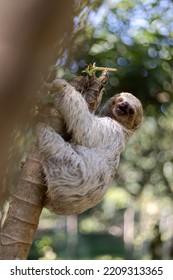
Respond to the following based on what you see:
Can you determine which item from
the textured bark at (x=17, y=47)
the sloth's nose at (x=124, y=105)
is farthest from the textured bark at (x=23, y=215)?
the textured bark at (x=17, y=47)

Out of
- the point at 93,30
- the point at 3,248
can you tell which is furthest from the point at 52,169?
the point at 93,30

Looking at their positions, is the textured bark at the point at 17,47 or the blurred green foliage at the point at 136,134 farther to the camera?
the blurred green foliage at the point at 136,134

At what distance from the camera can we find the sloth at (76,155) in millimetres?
2781

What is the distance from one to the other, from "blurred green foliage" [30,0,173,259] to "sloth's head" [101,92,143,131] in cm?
40

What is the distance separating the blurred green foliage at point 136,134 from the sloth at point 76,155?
9.5 inches

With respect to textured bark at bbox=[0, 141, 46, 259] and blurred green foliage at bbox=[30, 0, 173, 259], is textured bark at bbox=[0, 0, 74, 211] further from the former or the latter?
textured bark at bbox=[0, 141, 46, 259]

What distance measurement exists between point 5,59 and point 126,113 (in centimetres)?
276

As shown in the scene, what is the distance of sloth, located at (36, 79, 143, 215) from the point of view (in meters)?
2.78

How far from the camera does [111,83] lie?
529 cm

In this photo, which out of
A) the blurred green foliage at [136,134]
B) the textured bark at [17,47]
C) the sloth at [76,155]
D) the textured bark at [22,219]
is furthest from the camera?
the blurred green foliage at [136,134]

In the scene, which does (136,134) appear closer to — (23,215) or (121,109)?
(121,109)

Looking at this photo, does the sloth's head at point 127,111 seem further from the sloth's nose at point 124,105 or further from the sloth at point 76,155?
A: the sloth at point 76,155

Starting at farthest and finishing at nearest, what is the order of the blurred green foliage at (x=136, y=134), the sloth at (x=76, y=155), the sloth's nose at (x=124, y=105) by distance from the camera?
1. the blurred green foliage at (x=136, y=134)
2. the sloth's nose at (x=124, y=105)
3. the sloth at (x=76, y=155)

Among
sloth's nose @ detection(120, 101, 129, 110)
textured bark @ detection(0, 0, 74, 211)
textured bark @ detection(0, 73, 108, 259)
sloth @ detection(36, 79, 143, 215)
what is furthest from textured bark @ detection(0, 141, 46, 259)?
textured bark @ detection(0, 0, 74, 211)
